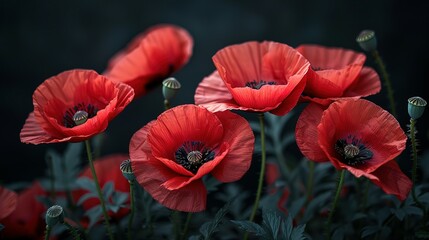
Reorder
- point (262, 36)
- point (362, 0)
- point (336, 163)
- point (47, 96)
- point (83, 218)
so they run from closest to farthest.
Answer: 1. point (336, 163)
2. point (47, 96)
3. point (83, 218)
4. point (362, 0)
5. point (262, 36)

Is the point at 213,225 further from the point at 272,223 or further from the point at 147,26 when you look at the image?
the point at 147,26

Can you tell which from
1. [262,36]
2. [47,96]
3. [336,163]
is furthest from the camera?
[262,36]

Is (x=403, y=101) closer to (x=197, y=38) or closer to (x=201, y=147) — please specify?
(x=197, y=38)

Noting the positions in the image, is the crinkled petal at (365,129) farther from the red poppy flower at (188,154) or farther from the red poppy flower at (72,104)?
the red poppy flower at (72,104)

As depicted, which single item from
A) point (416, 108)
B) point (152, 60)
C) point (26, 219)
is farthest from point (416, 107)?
point (26, 219)

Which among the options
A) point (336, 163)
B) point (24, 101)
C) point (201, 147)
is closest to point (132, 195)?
point (201, 147)

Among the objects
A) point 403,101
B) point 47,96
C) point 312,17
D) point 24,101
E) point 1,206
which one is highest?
point 47,96
